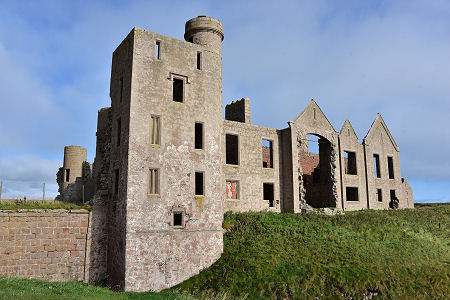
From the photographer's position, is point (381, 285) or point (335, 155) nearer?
point (381, 285)

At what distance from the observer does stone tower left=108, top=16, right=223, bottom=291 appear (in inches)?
726

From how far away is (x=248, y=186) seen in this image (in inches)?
1015

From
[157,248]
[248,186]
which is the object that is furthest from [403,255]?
[157,248]

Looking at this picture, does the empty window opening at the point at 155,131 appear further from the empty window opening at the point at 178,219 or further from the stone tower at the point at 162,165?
the empty window opening at the point at 178,219

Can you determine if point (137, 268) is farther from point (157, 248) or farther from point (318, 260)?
point (318, 260)

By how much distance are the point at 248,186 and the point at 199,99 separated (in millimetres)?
A: 7735

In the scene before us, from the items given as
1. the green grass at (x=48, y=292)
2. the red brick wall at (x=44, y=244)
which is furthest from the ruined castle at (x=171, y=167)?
the green grass at (x=48, y=292)

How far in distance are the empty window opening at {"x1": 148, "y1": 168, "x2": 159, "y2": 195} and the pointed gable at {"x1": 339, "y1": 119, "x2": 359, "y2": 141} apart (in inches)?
765

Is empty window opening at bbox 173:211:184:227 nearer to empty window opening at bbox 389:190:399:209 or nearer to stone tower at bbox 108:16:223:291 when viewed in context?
stone tower at bbox 108:16:223:291

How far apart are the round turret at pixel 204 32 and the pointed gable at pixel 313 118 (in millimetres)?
9450

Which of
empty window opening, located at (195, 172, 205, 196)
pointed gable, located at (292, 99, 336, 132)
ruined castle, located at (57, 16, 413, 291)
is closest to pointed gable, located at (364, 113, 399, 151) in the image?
pointed gable, located at (292, 99, 336, 132)

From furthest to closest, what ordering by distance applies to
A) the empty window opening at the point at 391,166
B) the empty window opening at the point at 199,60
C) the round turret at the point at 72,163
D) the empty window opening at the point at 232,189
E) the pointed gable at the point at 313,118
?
the empty window opening at the point at 391,166 → the round turret at the point at 72,163 → the pointed gable at the point at 313,118 → the empty window opening at the point at 232,189 → the empty window opening at the point at 199,60

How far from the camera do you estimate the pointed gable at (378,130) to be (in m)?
34.9

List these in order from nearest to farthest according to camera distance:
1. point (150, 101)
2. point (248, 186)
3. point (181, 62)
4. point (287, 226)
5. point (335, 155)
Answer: point (150, 101)
point (181, 62)
point (287, 226)
point (248, 186)
point (335, 155)
